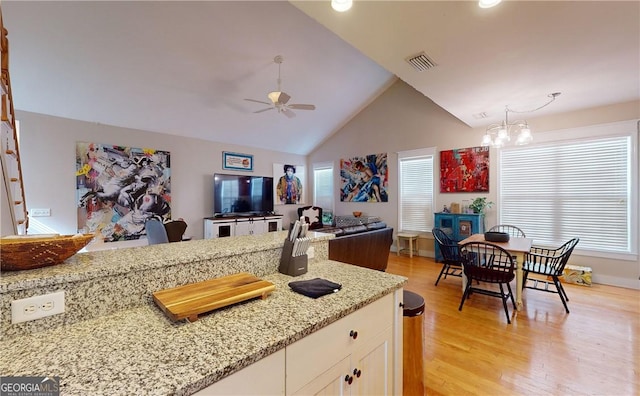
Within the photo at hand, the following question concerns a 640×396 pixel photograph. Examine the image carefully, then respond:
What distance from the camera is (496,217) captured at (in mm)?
4730

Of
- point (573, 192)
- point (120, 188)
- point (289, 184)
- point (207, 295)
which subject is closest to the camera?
point (207, 295)

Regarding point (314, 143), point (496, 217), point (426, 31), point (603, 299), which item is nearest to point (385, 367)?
point (426, 31)

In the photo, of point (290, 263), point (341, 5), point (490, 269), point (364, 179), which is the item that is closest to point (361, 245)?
point (490, 269)

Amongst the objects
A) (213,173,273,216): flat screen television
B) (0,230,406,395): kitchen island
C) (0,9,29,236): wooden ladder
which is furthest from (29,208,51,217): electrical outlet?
(0,230,406,395): kitchen island

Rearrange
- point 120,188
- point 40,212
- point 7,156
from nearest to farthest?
point 7,156
point 40,212
point 120,188

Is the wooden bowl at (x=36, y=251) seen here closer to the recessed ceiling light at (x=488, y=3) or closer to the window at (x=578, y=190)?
the recessed ceiling light at (x=488, y=3)

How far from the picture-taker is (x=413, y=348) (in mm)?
1590

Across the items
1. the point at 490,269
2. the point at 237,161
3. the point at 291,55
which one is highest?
the point at 291,55

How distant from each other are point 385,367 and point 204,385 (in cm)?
92

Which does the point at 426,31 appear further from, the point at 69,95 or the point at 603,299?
the point at 69,95

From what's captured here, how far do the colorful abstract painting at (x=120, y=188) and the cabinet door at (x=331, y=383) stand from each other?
501 cm

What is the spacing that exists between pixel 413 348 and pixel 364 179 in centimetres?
518

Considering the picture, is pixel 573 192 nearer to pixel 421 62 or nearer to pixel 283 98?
pixel 421 62

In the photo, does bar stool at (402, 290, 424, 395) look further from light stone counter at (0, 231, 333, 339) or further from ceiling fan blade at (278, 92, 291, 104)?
ceiling fan blade at (278, 92, 291, 104)
